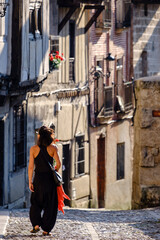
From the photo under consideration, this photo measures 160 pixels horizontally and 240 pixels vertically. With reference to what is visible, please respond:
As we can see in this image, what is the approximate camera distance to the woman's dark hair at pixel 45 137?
997 cm

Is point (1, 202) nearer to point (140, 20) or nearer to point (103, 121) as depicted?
point (103, 121)

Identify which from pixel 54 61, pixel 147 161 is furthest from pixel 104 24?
pixel 147 161

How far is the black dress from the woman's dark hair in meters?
0.07

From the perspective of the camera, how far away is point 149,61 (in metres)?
29.4

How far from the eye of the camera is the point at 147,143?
15.3 meters

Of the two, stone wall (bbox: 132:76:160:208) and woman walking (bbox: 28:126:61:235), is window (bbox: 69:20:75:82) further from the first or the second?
woman walking (bbox: 28:126:61:235)

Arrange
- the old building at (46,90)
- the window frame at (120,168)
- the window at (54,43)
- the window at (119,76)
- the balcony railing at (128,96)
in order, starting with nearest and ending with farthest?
1. the old building at (46,90)
2. the window at (54,43)
3. the window frame at (120,168)
4. the window at (119,76)
5. the balcony railing at (128,96)

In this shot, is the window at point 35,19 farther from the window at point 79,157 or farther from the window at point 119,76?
the window at point 119,76

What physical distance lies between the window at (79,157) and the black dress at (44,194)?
41.8ft

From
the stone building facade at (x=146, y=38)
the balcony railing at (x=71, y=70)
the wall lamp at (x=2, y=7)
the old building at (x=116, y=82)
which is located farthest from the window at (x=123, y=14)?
the wall lamp at (x=2, y=7)

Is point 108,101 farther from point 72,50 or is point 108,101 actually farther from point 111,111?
point 72,50

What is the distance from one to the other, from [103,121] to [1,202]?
847 centimetres

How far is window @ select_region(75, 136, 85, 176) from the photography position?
23.0 metres

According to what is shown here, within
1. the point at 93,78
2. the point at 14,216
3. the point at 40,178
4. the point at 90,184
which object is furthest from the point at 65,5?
the point at 40,178
